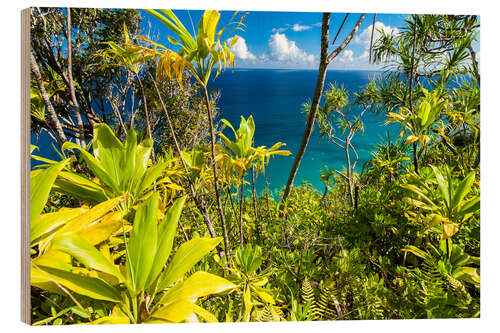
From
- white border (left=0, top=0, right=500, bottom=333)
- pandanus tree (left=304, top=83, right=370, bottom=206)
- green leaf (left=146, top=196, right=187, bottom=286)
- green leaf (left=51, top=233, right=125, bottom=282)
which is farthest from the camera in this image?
pandanus tree (left=304, top=83, right=370, bottom=206)

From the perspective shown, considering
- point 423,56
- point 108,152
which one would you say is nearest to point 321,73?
point 423,56

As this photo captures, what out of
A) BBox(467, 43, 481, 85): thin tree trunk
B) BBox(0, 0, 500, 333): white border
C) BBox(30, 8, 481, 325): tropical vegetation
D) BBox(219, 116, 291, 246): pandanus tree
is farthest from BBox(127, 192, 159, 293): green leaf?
BBox(467, 43, 481, 85): thin tree trunk

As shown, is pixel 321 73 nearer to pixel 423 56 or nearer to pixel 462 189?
pixel 423 56

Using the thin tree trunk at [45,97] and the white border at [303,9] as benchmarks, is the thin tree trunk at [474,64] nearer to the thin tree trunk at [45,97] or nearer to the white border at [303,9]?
the white border at [303,9]

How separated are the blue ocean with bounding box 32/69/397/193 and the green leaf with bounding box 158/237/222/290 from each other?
1.93ft

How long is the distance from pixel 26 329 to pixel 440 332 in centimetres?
170

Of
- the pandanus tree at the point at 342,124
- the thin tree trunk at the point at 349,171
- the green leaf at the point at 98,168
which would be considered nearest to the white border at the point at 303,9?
the green leaf at the point at 98,168

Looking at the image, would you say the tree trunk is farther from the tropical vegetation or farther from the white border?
the white border

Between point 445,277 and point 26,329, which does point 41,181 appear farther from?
point 445,277

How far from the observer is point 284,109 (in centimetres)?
149

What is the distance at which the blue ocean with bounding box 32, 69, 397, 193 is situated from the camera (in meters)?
1.40

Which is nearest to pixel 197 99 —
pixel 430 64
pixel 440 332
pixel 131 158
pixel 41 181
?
pixel 131 158

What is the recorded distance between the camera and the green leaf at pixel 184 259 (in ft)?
2.88

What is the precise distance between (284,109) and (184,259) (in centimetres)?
95
